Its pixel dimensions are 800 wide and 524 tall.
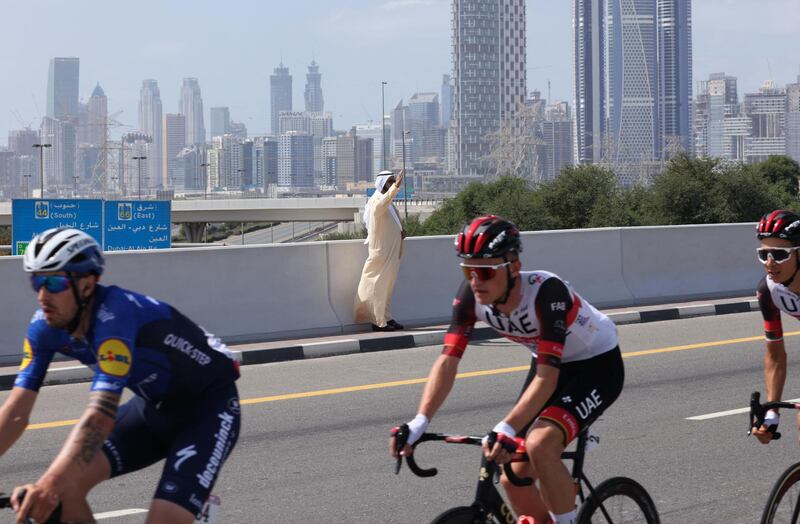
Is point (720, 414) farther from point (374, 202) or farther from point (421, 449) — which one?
point (374, 202)

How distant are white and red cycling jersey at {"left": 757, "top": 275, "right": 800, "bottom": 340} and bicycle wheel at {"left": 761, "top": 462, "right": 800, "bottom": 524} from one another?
26.3 inches

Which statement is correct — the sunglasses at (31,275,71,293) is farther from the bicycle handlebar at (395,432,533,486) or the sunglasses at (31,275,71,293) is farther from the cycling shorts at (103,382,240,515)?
the bicycle handlebar at (395,432,533,486)

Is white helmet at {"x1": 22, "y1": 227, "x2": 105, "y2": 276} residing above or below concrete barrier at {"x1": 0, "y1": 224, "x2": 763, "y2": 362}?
above

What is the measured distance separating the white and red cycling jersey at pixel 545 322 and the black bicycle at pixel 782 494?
754 mm

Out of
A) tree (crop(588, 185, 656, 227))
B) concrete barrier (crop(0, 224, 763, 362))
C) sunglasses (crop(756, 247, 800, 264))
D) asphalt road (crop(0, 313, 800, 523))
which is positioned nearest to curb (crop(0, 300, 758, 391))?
asphalt road (crop(0, 313, 800, 523))

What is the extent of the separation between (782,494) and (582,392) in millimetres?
1047

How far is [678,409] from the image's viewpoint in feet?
33.7

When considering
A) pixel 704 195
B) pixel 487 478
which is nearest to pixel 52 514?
pixel 487 478

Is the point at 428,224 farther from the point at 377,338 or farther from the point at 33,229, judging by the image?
the point at 377,338

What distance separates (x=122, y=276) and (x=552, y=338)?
9428mm

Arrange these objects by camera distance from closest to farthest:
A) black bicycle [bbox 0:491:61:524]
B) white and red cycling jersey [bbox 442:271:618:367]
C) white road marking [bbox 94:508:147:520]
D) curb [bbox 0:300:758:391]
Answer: black bicycle [bbox 0:491:61:524] < white and red cycling jersey [bbox 442:271:618:367] < white road marking [bbox 94:508:147:520] < curb [bbox 0:300:758:391]

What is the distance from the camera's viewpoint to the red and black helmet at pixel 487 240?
4.64 metres

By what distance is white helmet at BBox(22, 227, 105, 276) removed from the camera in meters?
4.05

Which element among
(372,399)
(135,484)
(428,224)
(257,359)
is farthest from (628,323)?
(428,224)
